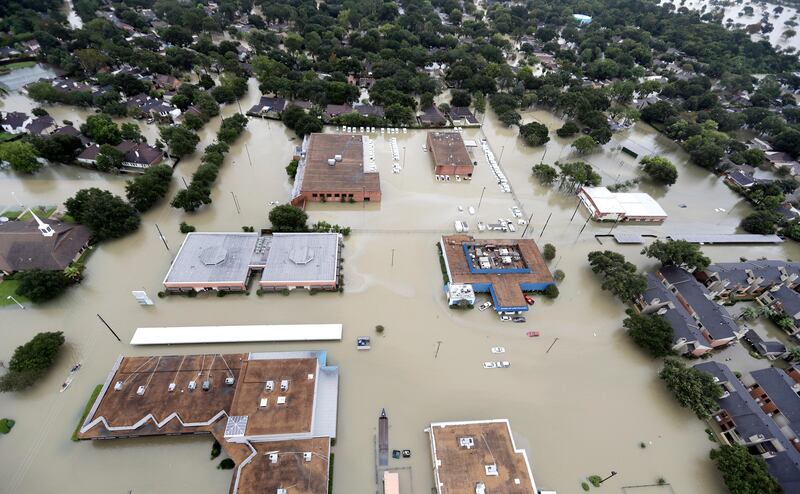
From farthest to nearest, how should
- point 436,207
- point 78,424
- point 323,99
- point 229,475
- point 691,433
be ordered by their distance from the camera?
1. point 323,99
2. point 436,207
3. point 691,433
4. point 78,424
5. point 229,475

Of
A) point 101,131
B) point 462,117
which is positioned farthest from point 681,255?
point 101,131

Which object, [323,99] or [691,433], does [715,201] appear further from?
[323,99]

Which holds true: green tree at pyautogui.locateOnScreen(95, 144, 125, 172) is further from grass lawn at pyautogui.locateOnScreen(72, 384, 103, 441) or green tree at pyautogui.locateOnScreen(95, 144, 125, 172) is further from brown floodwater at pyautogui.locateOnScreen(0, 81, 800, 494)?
grass lawn at pyautogui.locateOnScreen(72, 384, 103, 441)

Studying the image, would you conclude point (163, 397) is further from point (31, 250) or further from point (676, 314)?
point (676, 314)

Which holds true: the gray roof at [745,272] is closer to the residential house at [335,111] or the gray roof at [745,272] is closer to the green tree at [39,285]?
the residential house at [335,111]

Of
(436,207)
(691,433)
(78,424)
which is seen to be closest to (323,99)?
(436,207)

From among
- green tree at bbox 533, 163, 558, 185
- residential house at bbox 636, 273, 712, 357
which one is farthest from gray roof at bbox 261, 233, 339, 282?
residential house at bbox 636, 273, 712, 357
